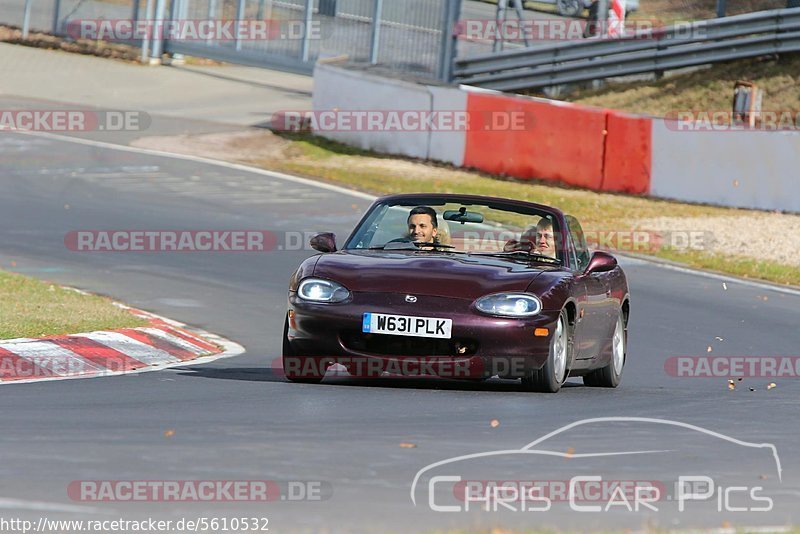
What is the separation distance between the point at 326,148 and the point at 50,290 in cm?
1360

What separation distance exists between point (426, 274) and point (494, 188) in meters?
14.5

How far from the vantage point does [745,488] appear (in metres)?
6.41

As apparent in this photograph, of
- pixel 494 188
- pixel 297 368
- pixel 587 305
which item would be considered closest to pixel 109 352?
pixel 297 368

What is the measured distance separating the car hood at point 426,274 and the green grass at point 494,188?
977cm

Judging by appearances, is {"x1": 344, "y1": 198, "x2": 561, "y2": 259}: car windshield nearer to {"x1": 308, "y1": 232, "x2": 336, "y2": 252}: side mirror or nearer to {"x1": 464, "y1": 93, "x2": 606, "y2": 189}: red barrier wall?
{"x1": 308, "y1": 232, "x2": 336, "y2": 252}: side mirror

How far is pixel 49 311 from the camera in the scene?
1222 centimetres

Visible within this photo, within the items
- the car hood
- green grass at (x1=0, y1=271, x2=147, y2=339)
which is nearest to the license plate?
the car hood

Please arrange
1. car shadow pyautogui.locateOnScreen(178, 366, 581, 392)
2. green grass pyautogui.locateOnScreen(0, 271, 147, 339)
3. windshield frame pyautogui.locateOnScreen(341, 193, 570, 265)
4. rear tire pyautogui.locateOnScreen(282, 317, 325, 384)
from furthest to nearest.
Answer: green grass pyautogui.locateOnScreen(0, 271, 147, 339)
windshield frame pyautogui.locateOnScreen(341, 193, 570, 265)
car shadow pyautogui.locateOnScreen(178, 366, 581, 392)
rear tire pyautogui.locateOnScreen(282, 317, 325, 384)

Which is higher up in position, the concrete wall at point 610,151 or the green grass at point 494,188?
the concrete wall at point 610,151

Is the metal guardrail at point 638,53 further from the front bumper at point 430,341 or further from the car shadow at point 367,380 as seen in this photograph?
the front bumper at point 430,341

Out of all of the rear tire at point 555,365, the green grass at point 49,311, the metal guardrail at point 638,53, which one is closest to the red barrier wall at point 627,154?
the metal guardrail at point 638,53

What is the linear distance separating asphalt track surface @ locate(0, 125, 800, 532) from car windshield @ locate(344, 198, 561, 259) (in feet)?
2.91

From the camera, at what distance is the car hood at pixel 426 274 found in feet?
30.0

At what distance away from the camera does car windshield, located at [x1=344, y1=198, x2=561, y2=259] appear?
1025cm
